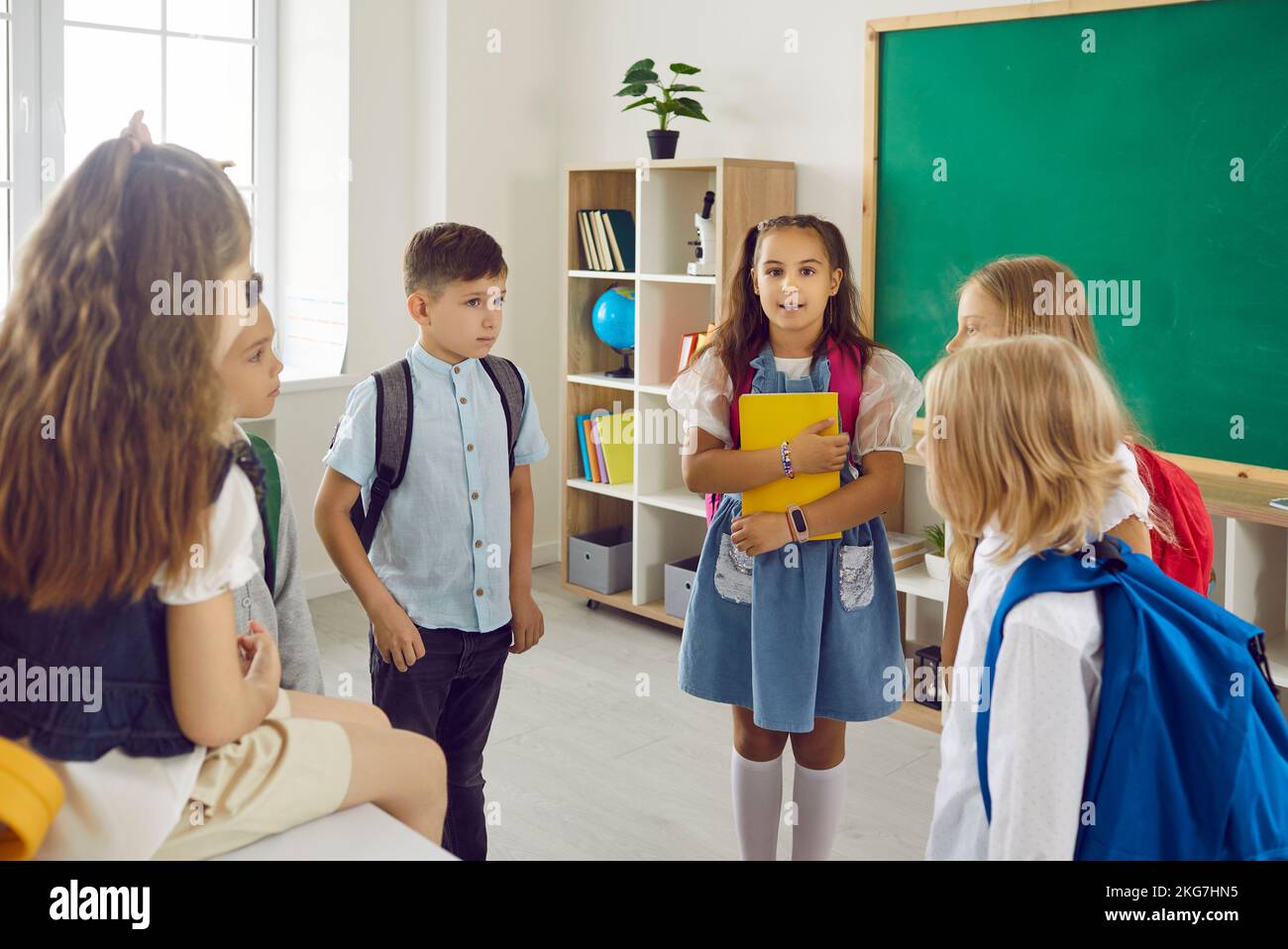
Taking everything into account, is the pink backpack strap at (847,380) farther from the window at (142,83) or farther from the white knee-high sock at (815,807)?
the window at (142,83)

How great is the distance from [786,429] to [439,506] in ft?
1.89

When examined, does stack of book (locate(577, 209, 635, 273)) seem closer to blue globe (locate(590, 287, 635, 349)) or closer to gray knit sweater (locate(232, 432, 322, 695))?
blue globe (locate(590, 287, 635, 349))

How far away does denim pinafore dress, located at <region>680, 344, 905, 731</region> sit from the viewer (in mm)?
1996

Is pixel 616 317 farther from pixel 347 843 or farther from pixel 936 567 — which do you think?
pixel 347 843

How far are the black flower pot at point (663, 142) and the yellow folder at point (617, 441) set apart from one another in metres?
0.86

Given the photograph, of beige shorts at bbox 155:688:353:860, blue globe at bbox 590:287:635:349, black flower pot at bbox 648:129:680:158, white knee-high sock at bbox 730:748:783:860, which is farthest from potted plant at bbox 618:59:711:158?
beige shorts at bbox 155:688:353:860

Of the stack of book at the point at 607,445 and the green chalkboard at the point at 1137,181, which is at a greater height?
the green chalkboard at the point at 1137,181

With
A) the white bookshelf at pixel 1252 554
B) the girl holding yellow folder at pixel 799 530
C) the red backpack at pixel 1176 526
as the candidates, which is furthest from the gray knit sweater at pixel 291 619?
the white bookshelf at pixel 1252 554

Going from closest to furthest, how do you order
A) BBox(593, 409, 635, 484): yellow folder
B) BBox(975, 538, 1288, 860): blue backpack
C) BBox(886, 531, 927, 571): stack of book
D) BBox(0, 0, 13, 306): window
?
1. BBox(975, 538, 1288, 860): blue backpack
2. BBox(886, 531, 927, 571): stack of book
3. BBox(0, 0, 13, 306): window
4. BBox(593, 409, 635, 484): yellow folder

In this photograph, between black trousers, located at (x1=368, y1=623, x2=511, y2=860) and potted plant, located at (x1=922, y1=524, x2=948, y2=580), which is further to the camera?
potted plant, located at (x1=922, y1=524, x2=948, y2=580)

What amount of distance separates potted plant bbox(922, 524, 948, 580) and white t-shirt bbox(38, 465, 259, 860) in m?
2.44

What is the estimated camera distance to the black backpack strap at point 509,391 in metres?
2.06

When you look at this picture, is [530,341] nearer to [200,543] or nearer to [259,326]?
[259,326]

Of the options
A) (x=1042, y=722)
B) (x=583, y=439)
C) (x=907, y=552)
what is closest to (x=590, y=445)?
(x=583, y=439)
